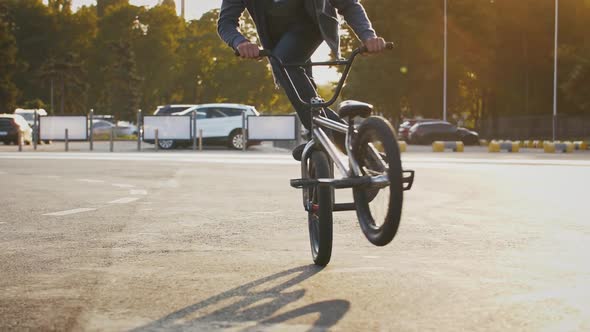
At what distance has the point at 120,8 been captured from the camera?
264ft

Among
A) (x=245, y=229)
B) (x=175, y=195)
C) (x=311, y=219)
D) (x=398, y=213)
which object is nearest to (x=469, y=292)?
(x=398, y=213)

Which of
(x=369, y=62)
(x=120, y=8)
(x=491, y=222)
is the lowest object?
(x=491, y=222)

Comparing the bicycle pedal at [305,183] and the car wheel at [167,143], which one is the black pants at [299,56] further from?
the car wheel at [167,143]

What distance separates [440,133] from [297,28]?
39.8 metres

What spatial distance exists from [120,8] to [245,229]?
74.9 meters

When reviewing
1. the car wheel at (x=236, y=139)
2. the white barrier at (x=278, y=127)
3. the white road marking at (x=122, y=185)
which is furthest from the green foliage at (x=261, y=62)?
the white road marking at (x=122, y=185)

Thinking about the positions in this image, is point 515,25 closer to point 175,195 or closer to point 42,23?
point 42,23

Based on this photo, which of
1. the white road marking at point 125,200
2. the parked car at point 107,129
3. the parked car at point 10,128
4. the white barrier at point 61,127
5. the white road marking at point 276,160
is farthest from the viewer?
the parked car at point 107,129

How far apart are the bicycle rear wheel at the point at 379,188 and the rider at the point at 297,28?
74 centimetres

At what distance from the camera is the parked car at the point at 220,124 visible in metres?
32.5

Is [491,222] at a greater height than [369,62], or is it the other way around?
[369,62]

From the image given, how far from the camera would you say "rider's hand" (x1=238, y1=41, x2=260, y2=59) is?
5840mm

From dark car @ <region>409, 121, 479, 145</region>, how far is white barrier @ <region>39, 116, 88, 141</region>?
17948 mm

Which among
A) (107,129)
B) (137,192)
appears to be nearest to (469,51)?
(107,129)
